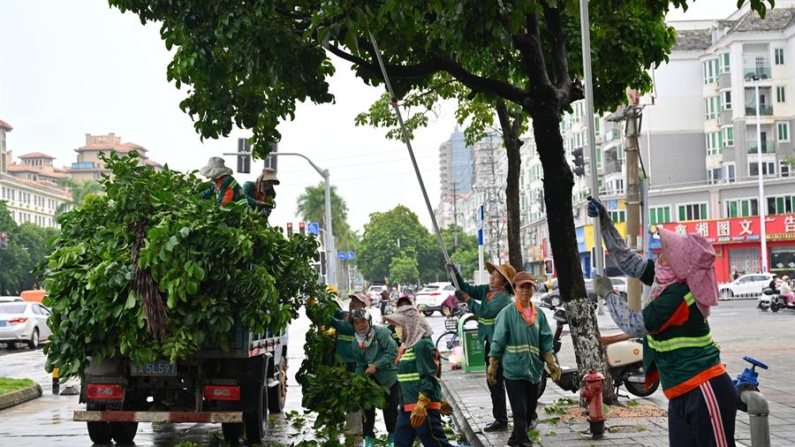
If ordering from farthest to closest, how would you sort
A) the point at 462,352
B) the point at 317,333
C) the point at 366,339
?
1. the point at 462,352
2. the point at 317,333
3. the point at 366,339

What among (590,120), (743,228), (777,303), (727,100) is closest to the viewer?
(590,120)

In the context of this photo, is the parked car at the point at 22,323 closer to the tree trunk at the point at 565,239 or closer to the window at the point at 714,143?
the tree trunk at the point at 565,239

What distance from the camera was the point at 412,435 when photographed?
25.9ft

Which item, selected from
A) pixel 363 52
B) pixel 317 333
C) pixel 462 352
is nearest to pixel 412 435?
pixel 317 333

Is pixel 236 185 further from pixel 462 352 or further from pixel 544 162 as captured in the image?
pixel 462 352

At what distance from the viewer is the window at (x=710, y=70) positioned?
66375 millimetres

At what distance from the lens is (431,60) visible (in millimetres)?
11742

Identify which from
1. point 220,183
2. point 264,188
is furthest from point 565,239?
point 220,183

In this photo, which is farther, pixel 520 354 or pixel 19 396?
pixel 19 396

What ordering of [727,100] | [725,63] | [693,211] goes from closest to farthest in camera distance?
[725,63], [727,100], [693,211]

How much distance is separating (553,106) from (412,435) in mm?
A: 4686

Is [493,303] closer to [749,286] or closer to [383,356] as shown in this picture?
[383,356]

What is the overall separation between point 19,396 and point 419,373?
9961mm

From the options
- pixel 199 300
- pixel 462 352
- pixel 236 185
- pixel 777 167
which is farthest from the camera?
pixel 777 167
